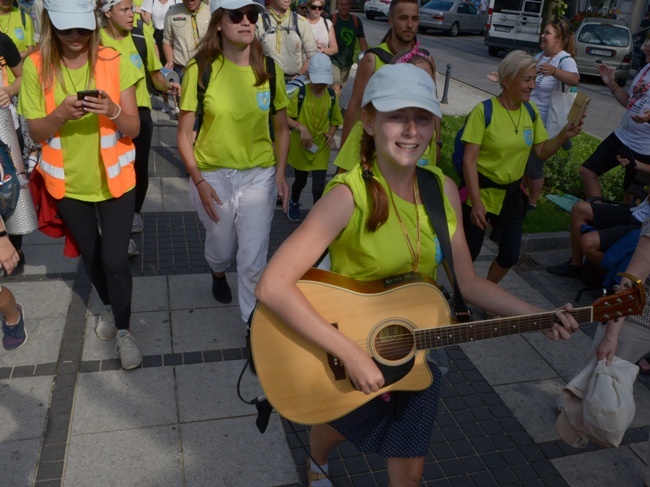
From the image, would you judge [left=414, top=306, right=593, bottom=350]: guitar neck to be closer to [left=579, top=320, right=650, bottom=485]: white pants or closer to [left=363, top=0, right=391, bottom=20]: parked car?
[left=579, top=320, right=650, bottom=485]: white pants

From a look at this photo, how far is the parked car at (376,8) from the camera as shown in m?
30.7

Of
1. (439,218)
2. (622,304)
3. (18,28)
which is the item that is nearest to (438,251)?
(439,218)

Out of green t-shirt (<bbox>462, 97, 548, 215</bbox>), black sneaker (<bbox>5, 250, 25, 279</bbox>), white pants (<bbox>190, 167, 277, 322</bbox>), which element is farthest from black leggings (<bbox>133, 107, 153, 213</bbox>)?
green t-shirt (<bbox>462, 97, 548, 215</bbox>)

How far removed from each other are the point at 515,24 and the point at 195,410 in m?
20.8

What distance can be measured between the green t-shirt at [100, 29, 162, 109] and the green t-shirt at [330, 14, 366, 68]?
4897 mm

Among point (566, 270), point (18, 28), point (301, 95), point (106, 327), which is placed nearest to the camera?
point (106, 327)

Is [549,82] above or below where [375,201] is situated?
below

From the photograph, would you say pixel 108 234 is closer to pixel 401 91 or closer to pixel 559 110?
pixel 401 91

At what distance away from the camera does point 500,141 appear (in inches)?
180

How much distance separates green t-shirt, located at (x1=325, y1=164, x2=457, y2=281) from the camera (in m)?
2.38

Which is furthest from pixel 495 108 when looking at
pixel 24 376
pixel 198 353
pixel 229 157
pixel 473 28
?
pixel 473 28

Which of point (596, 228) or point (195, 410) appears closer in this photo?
point (195, 410)

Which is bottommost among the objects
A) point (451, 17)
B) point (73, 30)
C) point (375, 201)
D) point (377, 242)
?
point (451, 17)

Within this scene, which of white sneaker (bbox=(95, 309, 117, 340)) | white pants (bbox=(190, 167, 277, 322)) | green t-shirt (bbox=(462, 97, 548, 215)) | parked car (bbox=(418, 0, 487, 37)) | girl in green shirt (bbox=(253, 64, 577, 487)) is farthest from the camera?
parked car (bbox=(418, 0, 487, 37))
